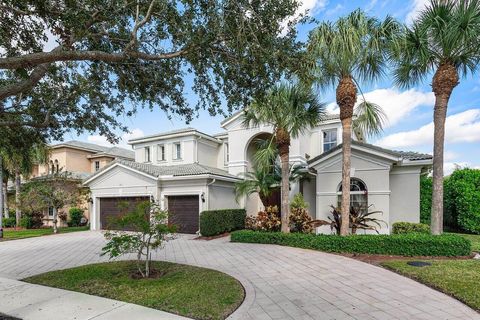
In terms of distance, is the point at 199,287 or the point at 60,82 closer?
the point at 199,287

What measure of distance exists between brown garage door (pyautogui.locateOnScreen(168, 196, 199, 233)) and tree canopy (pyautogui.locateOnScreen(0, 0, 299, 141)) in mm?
7977

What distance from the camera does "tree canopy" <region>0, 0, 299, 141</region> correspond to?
5629 millimetres

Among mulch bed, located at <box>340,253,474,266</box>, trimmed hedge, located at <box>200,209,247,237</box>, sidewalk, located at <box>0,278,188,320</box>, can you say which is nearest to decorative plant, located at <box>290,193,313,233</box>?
mulch bed, located at <box>340,253,474,266</box>

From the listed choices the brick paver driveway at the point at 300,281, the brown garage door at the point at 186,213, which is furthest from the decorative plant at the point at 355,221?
the brown garage door at the point at 186,213

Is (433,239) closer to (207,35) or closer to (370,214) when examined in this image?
→ (370,214)

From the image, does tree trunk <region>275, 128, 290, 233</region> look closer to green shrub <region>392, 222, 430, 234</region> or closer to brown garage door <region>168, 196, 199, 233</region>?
green shrub <region>392, 222, 430, 234</region>

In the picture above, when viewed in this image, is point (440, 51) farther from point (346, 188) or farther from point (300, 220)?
point (300, 220)

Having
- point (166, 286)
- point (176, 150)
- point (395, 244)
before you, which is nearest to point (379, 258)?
point (395, 244)

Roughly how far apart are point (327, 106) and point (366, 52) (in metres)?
2.86

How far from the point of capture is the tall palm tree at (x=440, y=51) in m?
9.10

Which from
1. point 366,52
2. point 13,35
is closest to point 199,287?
point 13,35

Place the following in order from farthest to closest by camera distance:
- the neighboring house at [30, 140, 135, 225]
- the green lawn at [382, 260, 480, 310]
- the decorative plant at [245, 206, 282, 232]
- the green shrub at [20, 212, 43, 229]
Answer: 1. the neighboring house at [30, 140, 135, 225]
2. the green shrub at [20, 212, 43, 229]
3. the decorative plant at [245, 206, 282, 232]
4. the green lawn at [382, 260, 480, 310]

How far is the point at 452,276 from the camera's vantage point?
6.61m

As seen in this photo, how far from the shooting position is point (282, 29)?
6152 millimetres
